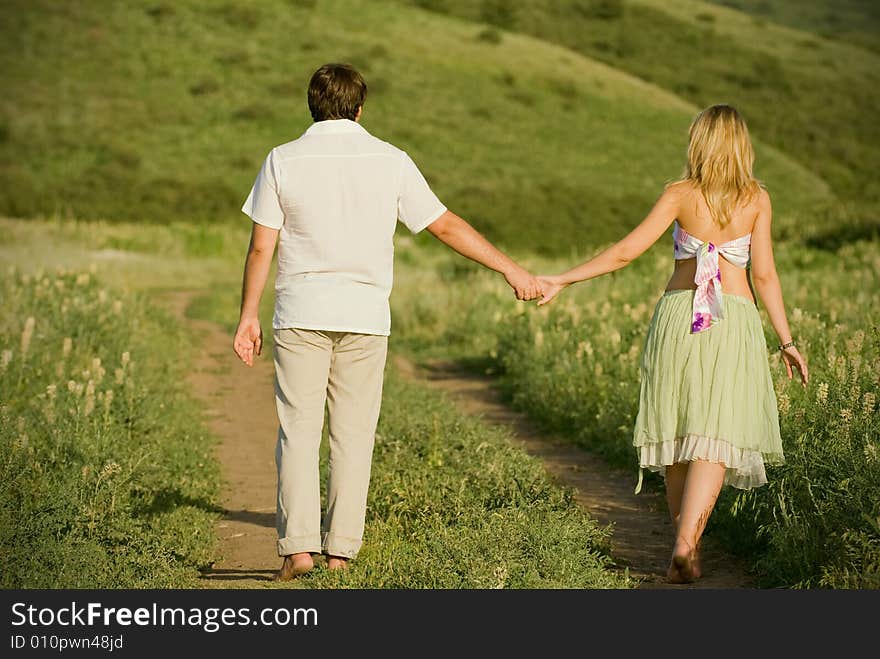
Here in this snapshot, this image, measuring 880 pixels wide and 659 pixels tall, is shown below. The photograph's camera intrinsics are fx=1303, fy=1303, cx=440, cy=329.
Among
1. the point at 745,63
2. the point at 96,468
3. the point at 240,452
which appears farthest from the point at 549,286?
the point at 745,63

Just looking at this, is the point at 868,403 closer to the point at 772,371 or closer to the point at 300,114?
the point at 772,371

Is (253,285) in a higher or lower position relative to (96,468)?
higher

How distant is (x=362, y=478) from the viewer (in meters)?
6.22

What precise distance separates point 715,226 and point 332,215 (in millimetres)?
1805

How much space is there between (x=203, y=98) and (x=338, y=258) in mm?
43959

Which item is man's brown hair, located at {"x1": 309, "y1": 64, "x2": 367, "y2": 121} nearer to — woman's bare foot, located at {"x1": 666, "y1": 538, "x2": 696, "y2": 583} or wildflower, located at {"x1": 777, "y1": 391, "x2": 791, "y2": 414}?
woman's bare foot, located at {"x1": 666, "y1": 538, "x2": 696, "y2": 583}

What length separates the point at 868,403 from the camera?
6.32m

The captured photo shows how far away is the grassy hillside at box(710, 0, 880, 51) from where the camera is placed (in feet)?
222

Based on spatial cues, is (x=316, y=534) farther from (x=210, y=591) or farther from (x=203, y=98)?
(x=203, y=98)

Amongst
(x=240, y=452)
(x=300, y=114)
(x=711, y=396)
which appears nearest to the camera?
(x=711, y=396)

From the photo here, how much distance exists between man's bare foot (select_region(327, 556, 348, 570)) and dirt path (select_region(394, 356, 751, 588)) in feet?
4.55

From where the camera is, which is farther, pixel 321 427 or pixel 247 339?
pixel 247 339

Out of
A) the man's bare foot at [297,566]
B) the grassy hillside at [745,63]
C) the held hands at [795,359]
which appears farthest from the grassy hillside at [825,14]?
the man's bare foot at [297,566]

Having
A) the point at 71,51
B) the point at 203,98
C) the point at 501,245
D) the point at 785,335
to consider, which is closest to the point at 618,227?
the point at 501,245
